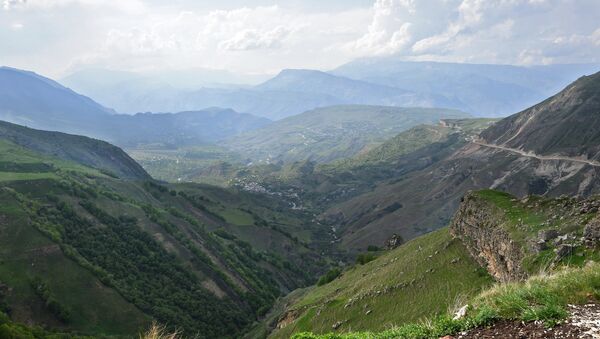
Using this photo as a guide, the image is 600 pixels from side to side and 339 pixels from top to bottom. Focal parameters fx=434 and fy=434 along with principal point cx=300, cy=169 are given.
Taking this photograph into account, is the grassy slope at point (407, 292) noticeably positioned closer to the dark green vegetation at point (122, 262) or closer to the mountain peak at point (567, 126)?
the dark green vegetation at point (122, 262)

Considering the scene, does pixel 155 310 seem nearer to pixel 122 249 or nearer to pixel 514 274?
pixel 122 249

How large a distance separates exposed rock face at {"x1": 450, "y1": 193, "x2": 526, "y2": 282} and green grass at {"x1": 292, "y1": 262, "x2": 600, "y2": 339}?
52.7 ft

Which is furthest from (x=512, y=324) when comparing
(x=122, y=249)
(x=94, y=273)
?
(x=122, y=249)

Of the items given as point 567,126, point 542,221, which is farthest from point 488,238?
point 567,126

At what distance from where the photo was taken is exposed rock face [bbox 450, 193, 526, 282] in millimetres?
32875

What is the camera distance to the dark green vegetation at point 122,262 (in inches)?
3543

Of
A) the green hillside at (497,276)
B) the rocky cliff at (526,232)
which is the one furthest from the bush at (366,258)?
the rocky cliff at (526,232)

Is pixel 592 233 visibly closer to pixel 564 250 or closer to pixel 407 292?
pixel 564 250

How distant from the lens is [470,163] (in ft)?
643

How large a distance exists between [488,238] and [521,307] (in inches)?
1122

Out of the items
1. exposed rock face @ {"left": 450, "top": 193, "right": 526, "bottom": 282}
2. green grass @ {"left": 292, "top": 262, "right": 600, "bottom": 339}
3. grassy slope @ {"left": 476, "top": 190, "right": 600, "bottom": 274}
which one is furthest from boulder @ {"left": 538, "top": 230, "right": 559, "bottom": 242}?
green grass @ {"left": 292, "top": 262, "right": 600, "bottom": 339}

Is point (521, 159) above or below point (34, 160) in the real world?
below

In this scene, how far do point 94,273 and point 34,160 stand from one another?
360 ft

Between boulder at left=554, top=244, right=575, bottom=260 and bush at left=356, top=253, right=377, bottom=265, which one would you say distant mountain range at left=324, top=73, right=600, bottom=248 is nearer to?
bush at left=356, top=253, right=377, bottom=265
